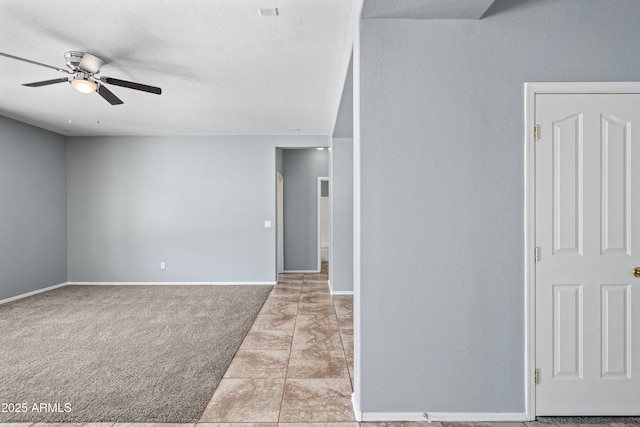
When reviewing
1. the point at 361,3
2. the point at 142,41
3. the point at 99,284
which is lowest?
the point at 99,284

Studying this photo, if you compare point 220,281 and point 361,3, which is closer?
point 361,3

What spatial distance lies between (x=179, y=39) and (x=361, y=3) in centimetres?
163

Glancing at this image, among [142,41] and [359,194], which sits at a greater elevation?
[142,41]

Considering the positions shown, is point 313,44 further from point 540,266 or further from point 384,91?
point 540,266

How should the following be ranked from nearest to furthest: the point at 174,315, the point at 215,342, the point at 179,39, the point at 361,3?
1. the point at 361,3
2. the point at 179,39
3. the point at 215,342
4. the point at 174,315

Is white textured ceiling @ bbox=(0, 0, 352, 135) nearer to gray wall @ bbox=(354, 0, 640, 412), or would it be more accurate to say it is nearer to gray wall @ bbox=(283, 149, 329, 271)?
gray wall @ bbox=(354, 0, 640, 412)

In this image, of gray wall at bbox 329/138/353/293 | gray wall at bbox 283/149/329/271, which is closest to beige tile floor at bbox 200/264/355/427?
gray wall at bbox 329/138/353/293

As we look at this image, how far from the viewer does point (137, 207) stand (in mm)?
6484

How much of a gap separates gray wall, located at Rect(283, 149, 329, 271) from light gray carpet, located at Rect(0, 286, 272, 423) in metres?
2.41

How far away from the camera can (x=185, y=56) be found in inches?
129

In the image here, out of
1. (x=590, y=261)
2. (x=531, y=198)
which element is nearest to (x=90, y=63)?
(x=531, y=198)

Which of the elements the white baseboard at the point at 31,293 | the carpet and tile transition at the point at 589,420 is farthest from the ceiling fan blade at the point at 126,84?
the white baseboard at the point at 31,293

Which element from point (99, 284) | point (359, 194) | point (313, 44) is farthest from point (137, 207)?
point (359, 194)

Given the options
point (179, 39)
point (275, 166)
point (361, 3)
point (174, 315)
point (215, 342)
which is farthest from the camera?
point (275, 166)
